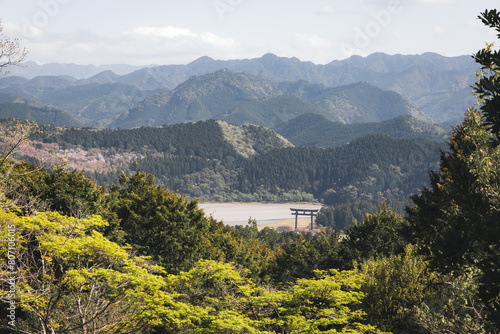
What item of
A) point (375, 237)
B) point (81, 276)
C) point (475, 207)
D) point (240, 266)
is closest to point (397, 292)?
point (240, 266)

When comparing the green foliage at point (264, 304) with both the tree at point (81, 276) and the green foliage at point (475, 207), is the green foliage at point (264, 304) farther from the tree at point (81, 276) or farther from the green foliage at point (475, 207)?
the green foliage at point (475, 207)

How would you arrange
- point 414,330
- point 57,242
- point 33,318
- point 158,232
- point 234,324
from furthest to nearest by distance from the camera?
point 158,232, point 33,318, point 414,330, point 234,324, point 57,242

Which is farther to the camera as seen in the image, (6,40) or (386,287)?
(386,287)

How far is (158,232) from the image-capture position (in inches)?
1730

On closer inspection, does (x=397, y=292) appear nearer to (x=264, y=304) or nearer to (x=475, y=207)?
(x=264, y=304)

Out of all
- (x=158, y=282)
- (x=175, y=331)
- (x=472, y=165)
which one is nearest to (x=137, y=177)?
(x=175, y=331)

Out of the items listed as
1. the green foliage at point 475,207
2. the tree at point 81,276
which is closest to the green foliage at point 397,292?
the tree at point 81,276

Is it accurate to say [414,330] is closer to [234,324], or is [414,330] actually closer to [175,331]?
[234,324]

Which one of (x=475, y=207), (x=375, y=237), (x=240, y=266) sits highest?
(x=475, y=207)

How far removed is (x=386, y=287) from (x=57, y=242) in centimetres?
1864

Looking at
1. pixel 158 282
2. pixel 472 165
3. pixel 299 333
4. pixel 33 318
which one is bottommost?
pixel 33 318

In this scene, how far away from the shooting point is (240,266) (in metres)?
31.7

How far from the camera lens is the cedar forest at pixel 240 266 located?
1360 cm

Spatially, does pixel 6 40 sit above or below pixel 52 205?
above
